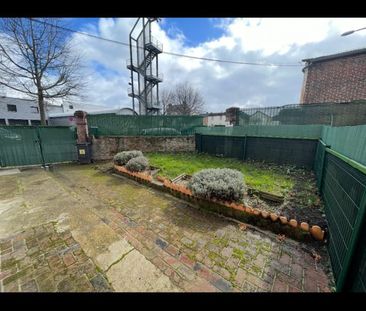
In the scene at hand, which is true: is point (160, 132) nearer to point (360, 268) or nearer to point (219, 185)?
point (219, 185)

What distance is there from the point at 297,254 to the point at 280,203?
1.28m

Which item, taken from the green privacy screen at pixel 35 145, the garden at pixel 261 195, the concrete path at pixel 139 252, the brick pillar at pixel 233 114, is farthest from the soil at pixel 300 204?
the green privacy screen at pixel 35 145

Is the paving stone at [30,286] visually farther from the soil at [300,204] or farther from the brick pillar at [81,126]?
the brick pillar at [81,126]

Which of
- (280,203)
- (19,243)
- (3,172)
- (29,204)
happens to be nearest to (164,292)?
(19,243)

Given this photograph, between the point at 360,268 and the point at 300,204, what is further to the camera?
the point at 300,204

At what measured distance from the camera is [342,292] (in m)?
1.47

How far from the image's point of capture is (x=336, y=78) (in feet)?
34.4

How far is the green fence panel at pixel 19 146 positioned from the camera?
6.61m

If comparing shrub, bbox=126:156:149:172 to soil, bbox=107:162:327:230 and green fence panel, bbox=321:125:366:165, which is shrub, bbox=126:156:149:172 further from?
green fence panel, bbox=321:125:366:165

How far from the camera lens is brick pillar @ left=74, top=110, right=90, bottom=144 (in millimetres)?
7141

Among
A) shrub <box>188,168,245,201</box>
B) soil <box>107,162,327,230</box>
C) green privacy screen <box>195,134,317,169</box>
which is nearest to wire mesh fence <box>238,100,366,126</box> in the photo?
green privacy screen <box>195,134,317,169</box>

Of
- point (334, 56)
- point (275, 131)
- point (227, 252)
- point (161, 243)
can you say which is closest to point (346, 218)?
point (227, 252)

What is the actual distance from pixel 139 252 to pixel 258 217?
6.49 feet

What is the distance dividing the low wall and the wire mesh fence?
3721mm
